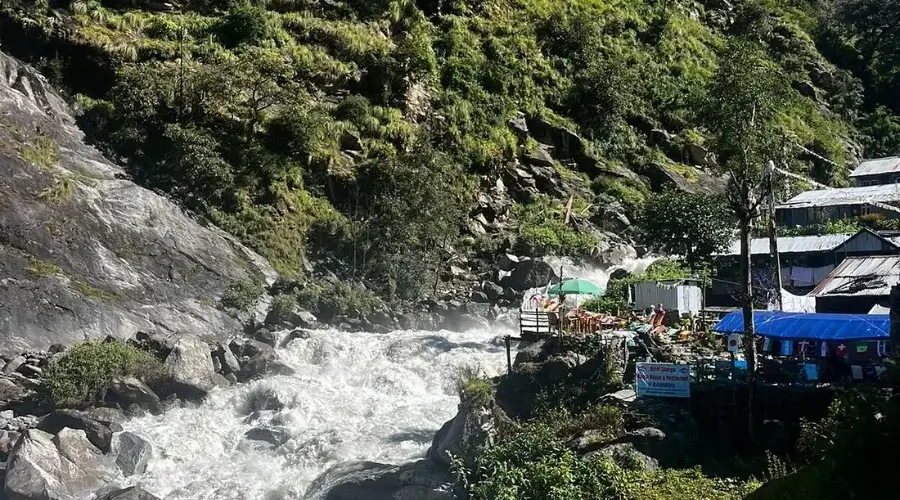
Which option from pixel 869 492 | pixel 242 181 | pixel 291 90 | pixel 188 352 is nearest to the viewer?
pixel 869 492

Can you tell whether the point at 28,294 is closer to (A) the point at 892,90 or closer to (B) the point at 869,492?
(B) the point at 869,492

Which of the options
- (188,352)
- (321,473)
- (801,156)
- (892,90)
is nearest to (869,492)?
(321,473)

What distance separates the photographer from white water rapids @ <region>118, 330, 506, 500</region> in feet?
65.6

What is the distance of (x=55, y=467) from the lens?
1850 centimetres

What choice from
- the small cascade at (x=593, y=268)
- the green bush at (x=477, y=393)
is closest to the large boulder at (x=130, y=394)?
the green bush at (x=477, y=393)

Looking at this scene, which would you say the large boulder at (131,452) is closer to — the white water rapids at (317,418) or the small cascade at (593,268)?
the white water rapids at (317,418)

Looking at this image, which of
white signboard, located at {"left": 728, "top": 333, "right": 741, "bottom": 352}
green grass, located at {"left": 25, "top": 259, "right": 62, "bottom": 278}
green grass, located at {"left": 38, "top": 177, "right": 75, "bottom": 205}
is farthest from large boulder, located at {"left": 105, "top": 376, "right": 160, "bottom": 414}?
white signboard, located at {"left": 728, "top": 333, "right": 741, "bottom": 352}

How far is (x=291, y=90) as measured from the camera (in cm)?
4084

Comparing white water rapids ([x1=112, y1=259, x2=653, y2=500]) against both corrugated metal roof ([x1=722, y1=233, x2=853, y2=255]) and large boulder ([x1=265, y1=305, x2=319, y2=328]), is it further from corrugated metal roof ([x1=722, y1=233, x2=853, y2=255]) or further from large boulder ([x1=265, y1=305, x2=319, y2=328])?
corrugated metal roof ([x1=722, y1=233, x2=853, y2=255])

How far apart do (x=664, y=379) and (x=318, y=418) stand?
1054cm

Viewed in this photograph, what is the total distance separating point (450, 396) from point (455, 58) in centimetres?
3122

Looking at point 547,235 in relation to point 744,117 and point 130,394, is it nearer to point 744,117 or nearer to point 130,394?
point 744,117

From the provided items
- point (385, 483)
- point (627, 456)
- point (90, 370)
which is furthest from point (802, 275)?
point (90, 370)

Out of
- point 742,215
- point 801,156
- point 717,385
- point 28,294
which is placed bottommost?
point 717,385
